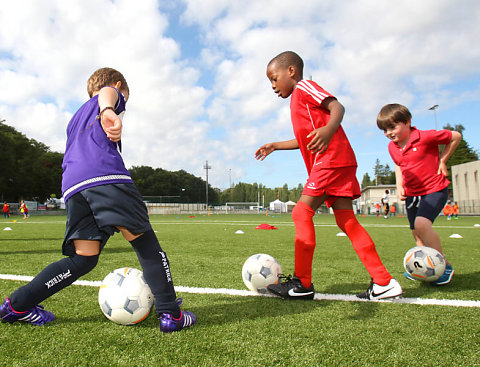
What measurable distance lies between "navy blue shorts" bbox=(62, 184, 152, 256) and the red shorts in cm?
149

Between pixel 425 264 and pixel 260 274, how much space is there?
1704 mm

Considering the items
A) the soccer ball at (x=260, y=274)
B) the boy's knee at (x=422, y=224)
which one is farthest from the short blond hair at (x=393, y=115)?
the soccer ball at (x=260, y=274)

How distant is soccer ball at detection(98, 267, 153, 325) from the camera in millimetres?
2367

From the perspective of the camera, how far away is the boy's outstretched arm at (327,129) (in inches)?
105

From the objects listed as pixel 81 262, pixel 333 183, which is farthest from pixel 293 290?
pixel 81 262

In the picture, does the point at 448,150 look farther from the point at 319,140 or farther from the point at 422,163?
the point at 319,140

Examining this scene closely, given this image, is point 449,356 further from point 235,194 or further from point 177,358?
point 235,194

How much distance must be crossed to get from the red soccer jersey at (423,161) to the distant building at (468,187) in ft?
168

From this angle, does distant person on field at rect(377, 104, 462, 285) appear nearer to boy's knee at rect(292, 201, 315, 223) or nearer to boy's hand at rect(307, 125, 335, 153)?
boy's knee at rect(292, 201, 315, 223)

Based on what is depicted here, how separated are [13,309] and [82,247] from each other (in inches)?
23.5

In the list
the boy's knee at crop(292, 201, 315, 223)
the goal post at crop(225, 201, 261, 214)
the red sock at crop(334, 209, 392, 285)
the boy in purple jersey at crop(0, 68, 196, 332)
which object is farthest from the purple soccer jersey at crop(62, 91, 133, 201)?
the goal post at crop(225, 201, 261, 214)

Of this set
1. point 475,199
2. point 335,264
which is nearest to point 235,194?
point 475,199

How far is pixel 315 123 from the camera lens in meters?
3.12

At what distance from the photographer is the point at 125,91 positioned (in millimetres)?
2781
